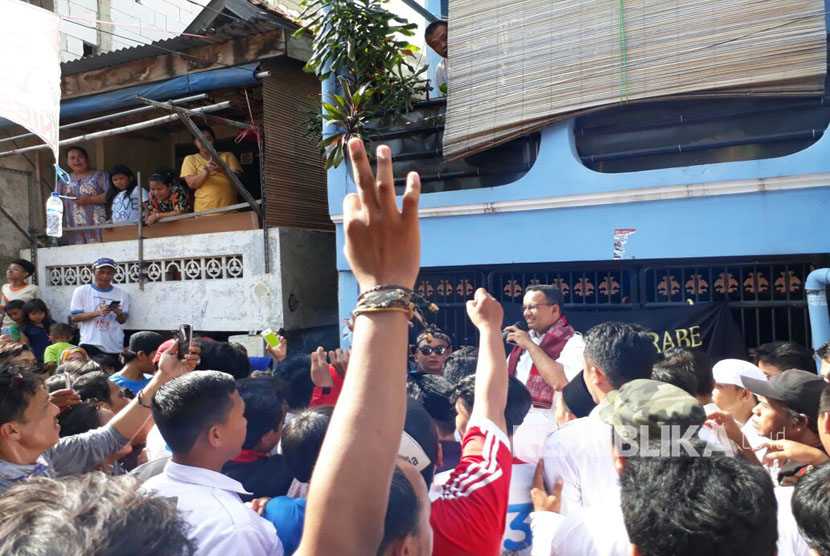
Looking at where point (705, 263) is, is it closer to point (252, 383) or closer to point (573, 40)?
point (573, 40)

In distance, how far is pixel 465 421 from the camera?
2.48 meters

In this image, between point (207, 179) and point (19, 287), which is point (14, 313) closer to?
point (19, 287)

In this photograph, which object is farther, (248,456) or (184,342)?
(184,342)

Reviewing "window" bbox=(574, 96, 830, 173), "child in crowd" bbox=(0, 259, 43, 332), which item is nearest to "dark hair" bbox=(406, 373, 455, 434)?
"window" bbox=(574, 96, 830, 173)

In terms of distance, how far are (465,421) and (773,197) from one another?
371cm

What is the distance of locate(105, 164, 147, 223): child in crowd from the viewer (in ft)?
27.0

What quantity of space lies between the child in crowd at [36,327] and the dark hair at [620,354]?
6802 millimetres

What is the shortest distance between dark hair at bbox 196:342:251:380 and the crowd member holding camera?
4.07m

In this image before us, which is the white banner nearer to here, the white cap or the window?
the white cap

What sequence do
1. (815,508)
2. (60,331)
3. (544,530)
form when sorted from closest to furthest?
(815,508), (544,530), (60,331)

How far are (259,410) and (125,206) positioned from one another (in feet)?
21.7

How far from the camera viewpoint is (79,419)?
304cm

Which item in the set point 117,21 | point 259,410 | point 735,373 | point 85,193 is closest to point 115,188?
point 85,193

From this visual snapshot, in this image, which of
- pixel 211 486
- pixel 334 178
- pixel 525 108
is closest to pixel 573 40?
pixel 525 108
